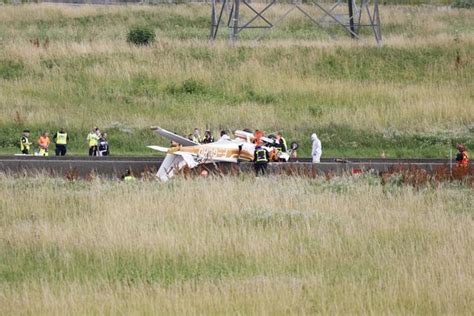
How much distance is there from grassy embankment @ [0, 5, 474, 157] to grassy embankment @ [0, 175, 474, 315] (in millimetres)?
12534

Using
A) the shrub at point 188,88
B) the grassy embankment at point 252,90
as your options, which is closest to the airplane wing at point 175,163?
the grassy embankment at point 252,90

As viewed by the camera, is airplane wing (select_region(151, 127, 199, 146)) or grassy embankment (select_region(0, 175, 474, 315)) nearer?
grassy embankment (select_region(0, 175, 474, 315))

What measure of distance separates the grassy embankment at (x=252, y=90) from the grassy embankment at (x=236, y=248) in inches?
493

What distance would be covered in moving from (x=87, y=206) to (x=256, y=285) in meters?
7.82

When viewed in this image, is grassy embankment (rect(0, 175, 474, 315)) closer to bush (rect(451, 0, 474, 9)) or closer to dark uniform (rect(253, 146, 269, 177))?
dark uniform (rect(253, 146, 269, 177))

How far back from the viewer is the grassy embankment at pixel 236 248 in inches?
589

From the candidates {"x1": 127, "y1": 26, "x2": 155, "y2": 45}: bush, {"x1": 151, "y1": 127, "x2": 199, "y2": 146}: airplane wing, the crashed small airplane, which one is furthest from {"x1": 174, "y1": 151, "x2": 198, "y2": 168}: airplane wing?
{"x1": 127, "y1": 26, "x2": 155, "y2": 45}: bush

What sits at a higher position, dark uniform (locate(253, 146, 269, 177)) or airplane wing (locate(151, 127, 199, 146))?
airplane wing (locate(151, 127, 199, 146))

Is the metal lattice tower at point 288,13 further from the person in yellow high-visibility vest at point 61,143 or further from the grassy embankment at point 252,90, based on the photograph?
the person in yellow high-visibility vest at point 61,143

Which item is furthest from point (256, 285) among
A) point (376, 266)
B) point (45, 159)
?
point (45, 159)

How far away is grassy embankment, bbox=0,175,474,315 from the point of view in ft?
49.1

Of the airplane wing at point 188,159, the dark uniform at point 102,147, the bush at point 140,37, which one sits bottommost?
the airplane wing at point 188,159

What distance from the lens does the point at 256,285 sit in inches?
619

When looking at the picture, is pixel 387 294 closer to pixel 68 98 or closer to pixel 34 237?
pixel 34 237
